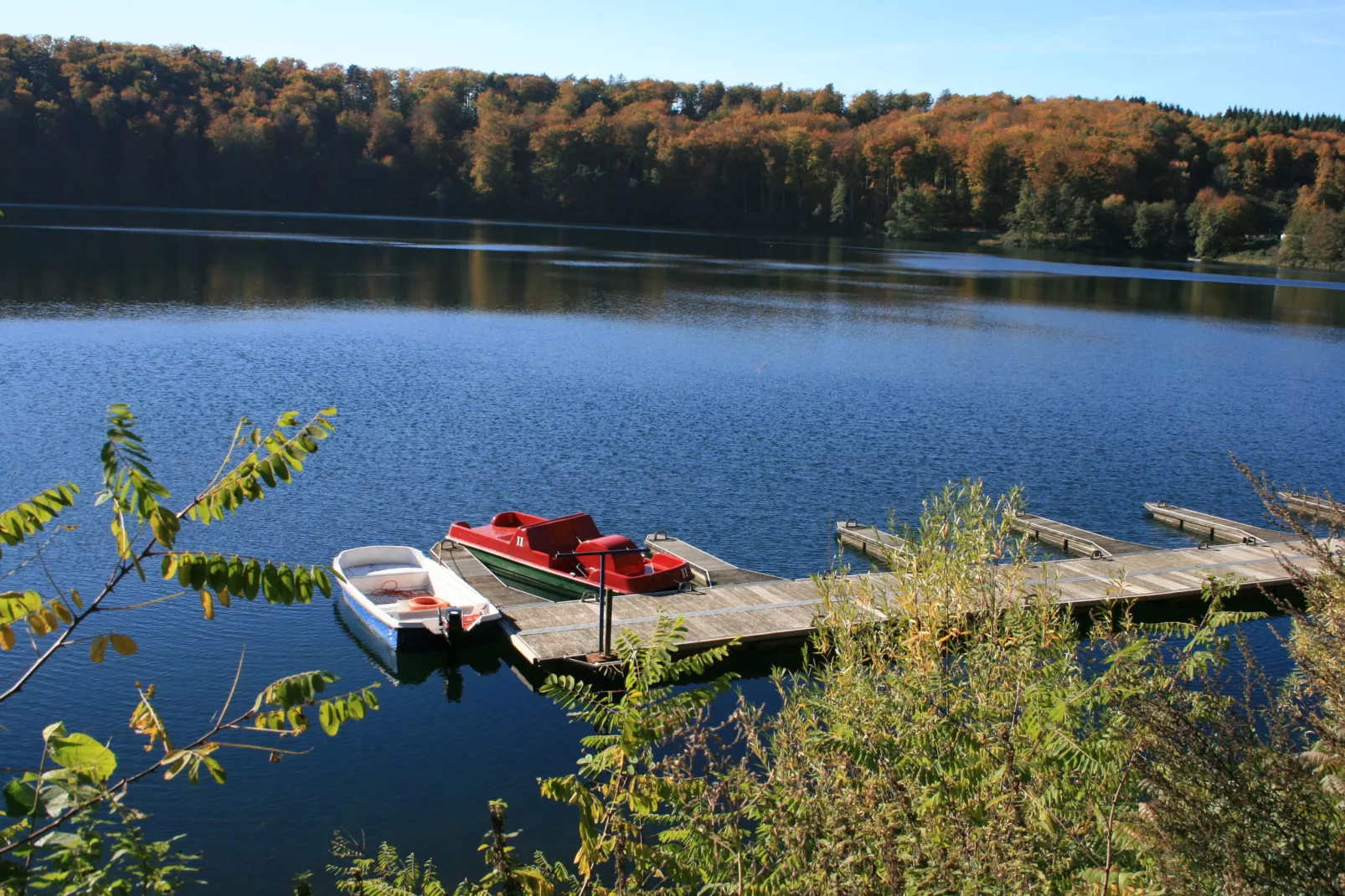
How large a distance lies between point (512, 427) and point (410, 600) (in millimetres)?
13220

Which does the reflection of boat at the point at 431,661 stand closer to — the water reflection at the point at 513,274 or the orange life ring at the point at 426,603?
the orange life ring at the point at 426,603

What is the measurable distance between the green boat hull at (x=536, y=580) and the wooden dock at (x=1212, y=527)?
14.2 m

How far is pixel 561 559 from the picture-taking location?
20.2 meters

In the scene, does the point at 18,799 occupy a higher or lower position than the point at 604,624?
higher

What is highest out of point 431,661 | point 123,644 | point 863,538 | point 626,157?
point 626,157

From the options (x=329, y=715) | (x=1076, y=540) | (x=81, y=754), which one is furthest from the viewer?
(x=1076, y=540)

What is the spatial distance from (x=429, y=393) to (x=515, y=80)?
413 feet

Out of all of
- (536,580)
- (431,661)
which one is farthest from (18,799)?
(536,580)

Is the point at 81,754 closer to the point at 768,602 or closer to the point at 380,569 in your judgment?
the point at 768,602

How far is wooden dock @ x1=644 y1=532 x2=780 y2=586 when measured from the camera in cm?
2052

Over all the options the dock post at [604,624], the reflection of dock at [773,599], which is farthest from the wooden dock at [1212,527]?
the dock post at [604,624]

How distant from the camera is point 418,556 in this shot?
2028 cm

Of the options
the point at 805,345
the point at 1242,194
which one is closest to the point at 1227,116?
the point at 1242,194

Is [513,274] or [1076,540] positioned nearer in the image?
[1076,540]
